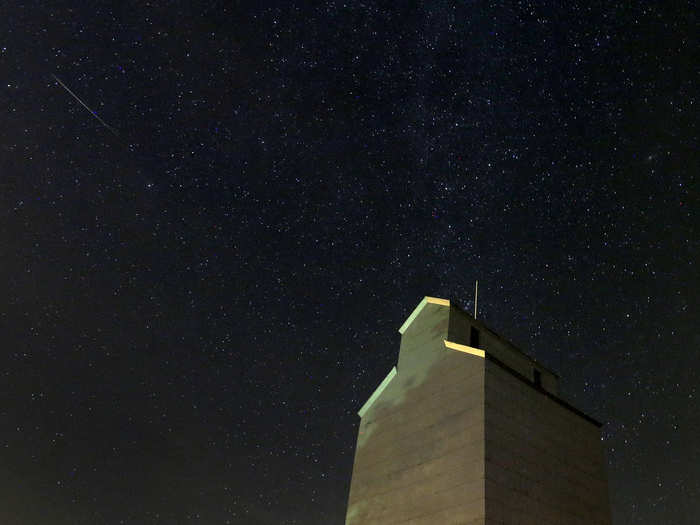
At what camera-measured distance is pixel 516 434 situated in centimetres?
1948

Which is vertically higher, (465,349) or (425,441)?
(465,349)

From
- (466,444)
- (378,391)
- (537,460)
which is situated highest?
(378,391)

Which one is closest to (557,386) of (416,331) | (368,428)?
(416,331)

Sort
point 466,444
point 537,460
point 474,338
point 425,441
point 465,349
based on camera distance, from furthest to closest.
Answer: point 474,338
point 465,349
point 425,441
point 537,460
point 466,444

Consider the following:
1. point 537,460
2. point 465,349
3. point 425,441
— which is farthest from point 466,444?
point 465,349

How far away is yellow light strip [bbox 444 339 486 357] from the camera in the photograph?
67.1 feet

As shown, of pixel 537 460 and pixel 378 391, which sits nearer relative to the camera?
pixel 537 460

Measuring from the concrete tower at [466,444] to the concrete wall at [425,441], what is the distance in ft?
0.13

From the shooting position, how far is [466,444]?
18.8 m

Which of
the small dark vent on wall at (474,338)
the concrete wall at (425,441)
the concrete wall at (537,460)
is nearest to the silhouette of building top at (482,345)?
the small dark vent on wall at (474,338)

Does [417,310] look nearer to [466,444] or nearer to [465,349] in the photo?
[465,349]

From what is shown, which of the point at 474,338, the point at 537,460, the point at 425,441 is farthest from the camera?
the point at 474,338

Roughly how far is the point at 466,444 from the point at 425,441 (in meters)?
2.19

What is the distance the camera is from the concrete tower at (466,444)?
18.2m
